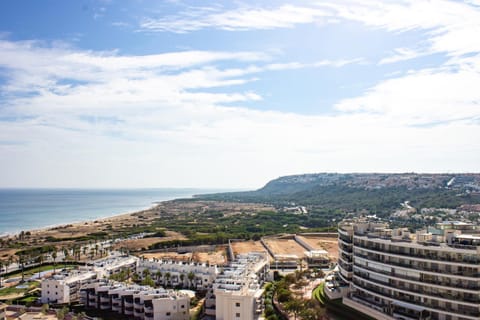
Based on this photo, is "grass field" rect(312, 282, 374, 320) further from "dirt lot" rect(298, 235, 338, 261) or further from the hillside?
the hillside

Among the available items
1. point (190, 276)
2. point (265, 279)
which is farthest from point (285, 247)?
point (190, 276)

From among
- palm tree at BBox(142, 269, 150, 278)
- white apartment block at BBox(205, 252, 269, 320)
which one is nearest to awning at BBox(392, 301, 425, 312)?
white apartment block at BBox(205, 252, 269, 320)

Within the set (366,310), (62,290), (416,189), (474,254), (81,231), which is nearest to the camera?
(474,254)

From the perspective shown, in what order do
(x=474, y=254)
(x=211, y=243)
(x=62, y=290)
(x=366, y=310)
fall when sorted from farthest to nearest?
(x=211, y=243) < (x=62, y=290) < (x=366, y=310) < (x=474, y=254)

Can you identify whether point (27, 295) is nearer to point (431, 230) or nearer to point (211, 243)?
point (211, 243)

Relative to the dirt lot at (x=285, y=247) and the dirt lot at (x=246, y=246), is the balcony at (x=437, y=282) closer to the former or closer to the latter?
the dirt lot at (x=285, y=247)

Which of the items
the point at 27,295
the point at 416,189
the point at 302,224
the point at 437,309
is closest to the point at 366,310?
the point at 437,309
